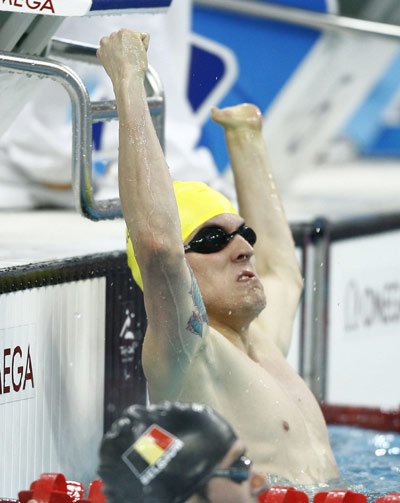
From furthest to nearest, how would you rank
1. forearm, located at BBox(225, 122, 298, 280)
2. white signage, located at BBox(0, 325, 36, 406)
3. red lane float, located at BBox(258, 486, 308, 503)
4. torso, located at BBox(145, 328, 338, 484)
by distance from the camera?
forearm, located at BBox(225, 122, 298, 280) < white signage, located at BBox(0, 325, 36, 406) < torso, located at BBox(145, 328, 338, 484) < red lane float, located at BBox(258, 486, 308, 503)

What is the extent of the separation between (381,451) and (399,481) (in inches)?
22.0

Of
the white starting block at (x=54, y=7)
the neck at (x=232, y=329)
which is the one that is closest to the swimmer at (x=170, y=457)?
the neck at (x=232, y=329)

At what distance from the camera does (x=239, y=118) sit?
9.89ft

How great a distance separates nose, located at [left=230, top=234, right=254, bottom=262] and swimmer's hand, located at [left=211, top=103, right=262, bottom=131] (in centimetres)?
53

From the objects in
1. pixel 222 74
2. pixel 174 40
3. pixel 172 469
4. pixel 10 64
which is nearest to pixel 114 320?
pixel 10 64

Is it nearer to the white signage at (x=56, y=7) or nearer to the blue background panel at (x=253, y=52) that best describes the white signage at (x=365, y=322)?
the blue background panel at (x=253, y=52)

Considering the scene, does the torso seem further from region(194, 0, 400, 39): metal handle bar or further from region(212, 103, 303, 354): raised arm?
region(194, 0, 400, 39): metal handle bar

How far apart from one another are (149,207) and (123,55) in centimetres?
31

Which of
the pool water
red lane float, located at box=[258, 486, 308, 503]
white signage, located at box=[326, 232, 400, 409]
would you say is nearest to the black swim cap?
red lane float, located at box=[258, 486, 308, 503]

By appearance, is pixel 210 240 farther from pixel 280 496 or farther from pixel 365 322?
pixel 365 322

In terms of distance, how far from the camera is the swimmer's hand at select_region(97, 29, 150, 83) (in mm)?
2250

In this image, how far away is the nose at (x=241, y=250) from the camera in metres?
2.54

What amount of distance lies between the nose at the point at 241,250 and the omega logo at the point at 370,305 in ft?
5.20

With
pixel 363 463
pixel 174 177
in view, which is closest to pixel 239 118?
pixel 363 463
